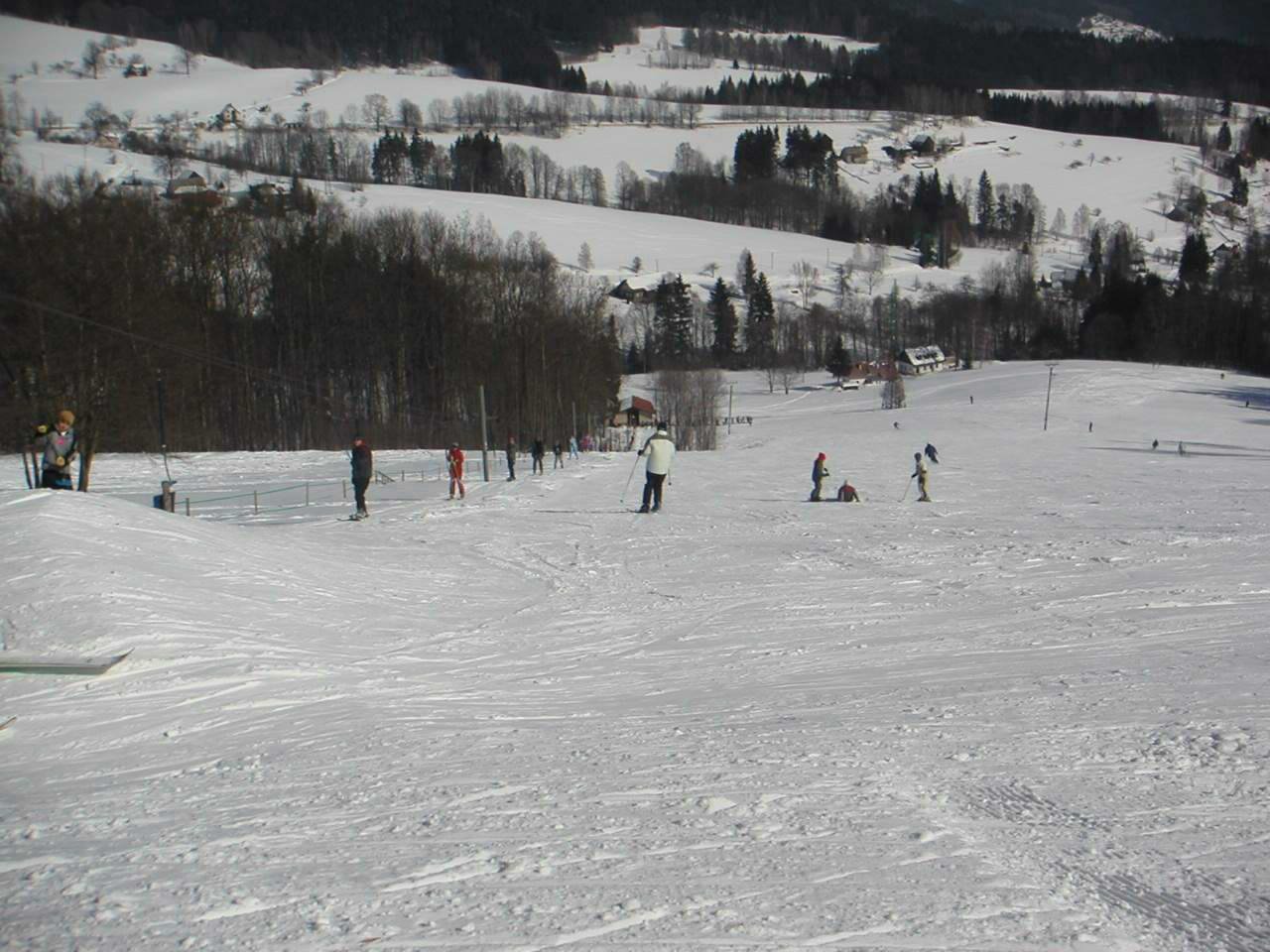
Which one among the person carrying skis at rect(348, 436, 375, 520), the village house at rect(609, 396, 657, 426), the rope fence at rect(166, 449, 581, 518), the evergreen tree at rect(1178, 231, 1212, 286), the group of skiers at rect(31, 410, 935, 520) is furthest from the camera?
the evergreen tree at rect(1178, 231, 1212, 286)

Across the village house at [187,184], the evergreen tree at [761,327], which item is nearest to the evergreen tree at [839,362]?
the evergreen tree at [761,327]

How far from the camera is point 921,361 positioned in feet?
393

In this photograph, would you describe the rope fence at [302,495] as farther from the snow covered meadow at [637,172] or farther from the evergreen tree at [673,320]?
the evergreen tree at [673,320]

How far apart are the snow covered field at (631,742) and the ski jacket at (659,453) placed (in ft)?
12.8

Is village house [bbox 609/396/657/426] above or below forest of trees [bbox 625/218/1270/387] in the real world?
below

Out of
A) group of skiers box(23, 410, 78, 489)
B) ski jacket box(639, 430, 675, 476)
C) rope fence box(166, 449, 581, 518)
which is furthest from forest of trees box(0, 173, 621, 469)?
group of skiers box(23, 410, 78, 489)

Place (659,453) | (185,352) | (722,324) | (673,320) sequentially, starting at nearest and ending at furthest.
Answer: (659,453), (185,352), (673,320), (722,324)

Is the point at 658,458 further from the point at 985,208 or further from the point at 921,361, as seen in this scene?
the point at 985,208

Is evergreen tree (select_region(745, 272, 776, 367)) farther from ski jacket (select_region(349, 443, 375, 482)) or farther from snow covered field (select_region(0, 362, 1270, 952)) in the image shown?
snow covered field (select_region(0, 362, 1270, 952))

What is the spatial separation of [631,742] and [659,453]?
14.0m

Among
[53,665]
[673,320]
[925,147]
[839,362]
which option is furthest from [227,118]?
[53,665]

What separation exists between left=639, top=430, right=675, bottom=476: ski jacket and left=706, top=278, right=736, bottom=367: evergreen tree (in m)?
108

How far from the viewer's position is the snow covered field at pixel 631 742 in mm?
4082

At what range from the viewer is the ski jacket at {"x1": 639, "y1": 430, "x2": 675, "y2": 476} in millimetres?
20080
